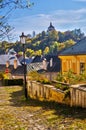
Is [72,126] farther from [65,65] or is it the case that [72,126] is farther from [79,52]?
[65,65]

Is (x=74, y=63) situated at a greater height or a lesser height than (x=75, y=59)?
lesser

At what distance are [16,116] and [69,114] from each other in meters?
2.23

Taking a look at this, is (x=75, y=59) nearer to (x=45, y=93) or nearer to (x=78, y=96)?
(x=45, y=93)

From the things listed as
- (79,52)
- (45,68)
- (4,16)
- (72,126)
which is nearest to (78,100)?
(72,126)

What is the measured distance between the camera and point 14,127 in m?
9.68

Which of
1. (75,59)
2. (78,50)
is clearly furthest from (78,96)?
(75,59)

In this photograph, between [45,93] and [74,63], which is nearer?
[45,93]

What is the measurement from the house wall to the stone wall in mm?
8662

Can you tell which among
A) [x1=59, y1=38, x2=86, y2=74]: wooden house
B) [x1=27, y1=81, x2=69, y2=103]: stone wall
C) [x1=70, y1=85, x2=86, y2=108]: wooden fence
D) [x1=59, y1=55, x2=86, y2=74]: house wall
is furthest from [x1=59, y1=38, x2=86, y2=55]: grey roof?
[x1=70, y1=85, x2=86, y2=108]: wooden fence

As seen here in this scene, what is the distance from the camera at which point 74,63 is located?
31547 millimetres

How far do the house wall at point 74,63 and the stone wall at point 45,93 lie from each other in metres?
8.66

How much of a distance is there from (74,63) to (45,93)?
14.7 metres

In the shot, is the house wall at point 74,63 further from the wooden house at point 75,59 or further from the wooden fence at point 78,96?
the wooden fence at point 78,96

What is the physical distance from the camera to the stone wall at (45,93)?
14.7 meters
